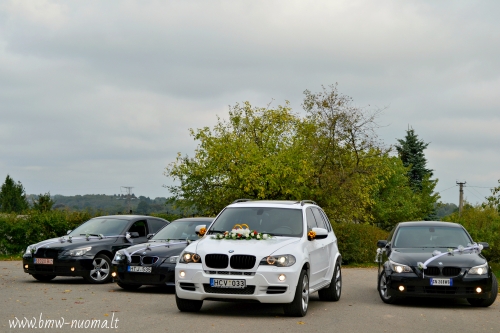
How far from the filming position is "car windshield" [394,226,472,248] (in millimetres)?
14703

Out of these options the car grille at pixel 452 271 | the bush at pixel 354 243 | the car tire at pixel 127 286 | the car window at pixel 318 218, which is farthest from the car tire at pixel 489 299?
the bush at pixel 354 243

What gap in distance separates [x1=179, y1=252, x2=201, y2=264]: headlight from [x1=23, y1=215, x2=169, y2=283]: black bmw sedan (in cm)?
628

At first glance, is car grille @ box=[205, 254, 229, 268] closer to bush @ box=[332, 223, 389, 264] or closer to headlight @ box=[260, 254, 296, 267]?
headlight @ box=[260, 254, 296, 267]

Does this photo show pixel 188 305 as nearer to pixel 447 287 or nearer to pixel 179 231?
pixel 447 287

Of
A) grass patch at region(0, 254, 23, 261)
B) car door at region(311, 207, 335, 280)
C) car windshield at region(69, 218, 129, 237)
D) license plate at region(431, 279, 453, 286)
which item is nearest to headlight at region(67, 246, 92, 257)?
car windshield at region(69, 218, 129, 237)

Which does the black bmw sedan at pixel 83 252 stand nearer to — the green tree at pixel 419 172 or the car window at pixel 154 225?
the car window at pixel 154 225

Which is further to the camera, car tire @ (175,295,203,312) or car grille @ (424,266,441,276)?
car grille @ (424,266,441,276)

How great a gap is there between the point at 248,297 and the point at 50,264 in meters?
7.74

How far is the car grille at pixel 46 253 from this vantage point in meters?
17.4

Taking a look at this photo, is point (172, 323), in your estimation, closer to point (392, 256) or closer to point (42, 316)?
point (42, 316)

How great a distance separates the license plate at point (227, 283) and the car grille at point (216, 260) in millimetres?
242

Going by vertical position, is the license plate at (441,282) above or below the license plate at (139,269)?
above

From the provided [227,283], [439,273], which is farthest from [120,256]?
[439,273]

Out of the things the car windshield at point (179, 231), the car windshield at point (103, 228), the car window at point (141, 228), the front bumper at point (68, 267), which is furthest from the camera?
the car window at point (141, 228)
